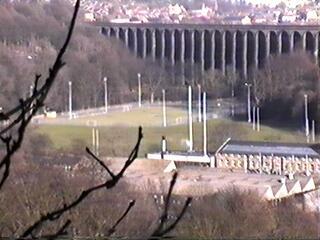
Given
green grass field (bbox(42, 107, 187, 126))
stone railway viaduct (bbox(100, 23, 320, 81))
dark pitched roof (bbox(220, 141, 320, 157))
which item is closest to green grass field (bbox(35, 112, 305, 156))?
green grass field (bbox(42, 107, 187, 126))

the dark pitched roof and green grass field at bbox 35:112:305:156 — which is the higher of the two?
the dark pitched roof

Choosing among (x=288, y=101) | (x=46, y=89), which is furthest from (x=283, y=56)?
(x=46, y=89)

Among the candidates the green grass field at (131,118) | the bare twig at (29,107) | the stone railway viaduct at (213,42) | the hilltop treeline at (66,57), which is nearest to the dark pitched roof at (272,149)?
the green grass field at (131,118)

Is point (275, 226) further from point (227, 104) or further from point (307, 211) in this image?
point (227, 104)

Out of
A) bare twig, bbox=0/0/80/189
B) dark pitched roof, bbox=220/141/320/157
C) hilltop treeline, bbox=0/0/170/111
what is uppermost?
bare twig, bbox=0/0/80/189

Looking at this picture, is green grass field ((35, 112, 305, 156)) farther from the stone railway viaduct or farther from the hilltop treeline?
the stone railway viaduct

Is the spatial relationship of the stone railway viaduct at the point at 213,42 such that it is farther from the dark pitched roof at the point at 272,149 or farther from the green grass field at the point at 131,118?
the dark pitched roof at the point at 272,149

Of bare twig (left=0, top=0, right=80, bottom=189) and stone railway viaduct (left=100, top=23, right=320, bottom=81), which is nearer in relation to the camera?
bare twig (left=0, top=0, right=80, bottom=189)
